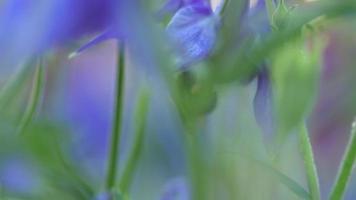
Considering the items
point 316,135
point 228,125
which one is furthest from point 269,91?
point 316,135

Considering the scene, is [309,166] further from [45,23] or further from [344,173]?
[45,23]

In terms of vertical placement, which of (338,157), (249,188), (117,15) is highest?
(117,15)

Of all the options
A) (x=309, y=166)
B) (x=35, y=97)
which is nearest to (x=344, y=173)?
(x=309, y=166)

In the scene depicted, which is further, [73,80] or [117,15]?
[73,80]

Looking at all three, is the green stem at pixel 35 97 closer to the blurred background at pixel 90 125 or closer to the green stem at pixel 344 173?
the blurred background at pixel 90 125

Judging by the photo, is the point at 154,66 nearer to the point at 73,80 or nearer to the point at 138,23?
the point at 138,23

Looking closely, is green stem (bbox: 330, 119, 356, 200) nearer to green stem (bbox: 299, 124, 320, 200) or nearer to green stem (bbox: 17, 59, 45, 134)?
green stem (bbox: 299, 124, 320, 200)
